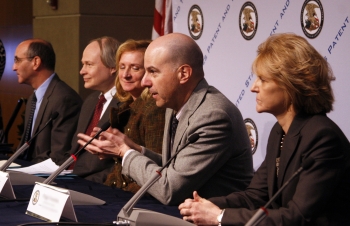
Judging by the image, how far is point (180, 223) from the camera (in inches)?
90.1

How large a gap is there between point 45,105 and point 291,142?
284 centimetres

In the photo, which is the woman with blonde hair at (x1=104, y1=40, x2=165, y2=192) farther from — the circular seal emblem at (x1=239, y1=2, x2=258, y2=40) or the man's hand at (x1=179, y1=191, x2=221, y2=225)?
the man's hand at (x1=179, y1=191, x2=221, y2=225)

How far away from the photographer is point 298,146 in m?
2.38

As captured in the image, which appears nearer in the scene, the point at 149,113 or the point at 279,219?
the point at 279,219

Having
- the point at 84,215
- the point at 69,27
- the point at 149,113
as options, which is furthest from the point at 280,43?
the point at 69,27

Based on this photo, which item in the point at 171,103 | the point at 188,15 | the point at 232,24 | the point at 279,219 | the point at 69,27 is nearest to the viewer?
the point at 279,219

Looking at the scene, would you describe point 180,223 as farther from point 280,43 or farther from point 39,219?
point 280,43

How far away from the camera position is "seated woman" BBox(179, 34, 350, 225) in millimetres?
2266

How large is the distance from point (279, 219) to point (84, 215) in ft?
2.42

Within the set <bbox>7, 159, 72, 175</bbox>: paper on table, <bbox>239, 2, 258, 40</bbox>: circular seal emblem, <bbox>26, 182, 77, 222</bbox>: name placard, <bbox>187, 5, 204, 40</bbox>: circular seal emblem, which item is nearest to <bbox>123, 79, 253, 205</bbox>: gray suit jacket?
<bbox>26, 182, 77, 222</bbox>: name placard

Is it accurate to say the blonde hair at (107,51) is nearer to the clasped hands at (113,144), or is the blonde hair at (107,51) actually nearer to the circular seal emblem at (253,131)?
the circular seal emblem at (253,131)

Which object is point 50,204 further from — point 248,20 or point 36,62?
point 36,62

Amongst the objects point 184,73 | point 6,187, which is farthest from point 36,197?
point 184,73

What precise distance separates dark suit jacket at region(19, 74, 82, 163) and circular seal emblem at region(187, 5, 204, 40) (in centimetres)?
96
